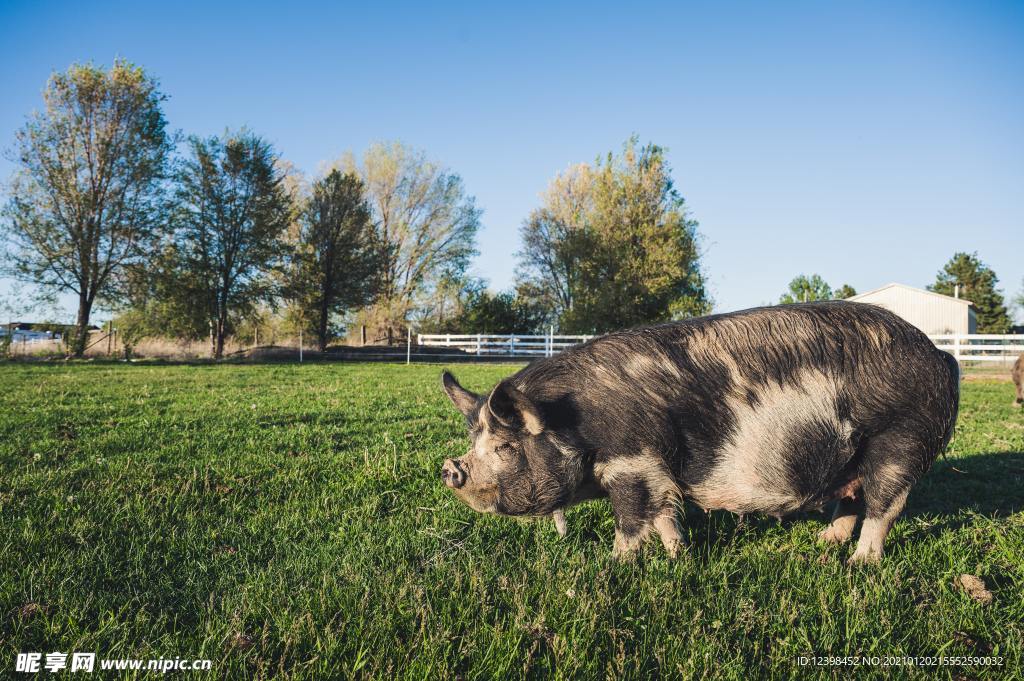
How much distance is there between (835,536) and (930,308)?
46.0 meters

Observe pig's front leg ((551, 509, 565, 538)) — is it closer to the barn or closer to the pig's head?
the pig's head

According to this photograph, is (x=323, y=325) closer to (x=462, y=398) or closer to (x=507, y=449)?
(x=462, y=398)

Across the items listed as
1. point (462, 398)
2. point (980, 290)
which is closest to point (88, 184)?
point (462, 398)

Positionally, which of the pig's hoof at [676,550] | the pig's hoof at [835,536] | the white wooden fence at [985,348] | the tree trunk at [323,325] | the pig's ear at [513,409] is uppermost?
the tree trunk at [323,325]

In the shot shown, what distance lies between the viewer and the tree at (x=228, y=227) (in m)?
32.2

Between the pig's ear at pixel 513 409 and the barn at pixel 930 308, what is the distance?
4457cm

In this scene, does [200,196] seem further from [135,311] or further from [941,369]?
[941,369]

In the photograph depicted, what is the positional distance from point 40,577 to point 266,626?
1.30m

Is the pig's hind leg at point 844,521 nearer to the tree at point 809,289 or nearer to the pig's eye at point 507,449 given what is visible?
the pig's eye at point 507,449

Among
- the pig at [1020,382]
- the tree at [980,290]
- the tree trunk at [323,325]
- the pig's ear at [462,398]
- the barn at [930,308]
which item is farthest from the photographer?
the tree at [980,290]

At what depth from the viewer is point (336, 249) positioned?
38719 mm

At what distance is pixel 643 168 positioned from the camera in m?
36.4

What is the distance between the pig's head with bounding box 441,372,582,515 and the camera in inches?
131

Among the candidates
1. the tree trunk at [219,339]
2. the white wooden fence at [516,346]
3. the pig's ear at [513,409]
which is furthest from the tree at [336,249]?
the pig's ear at [513,409]
